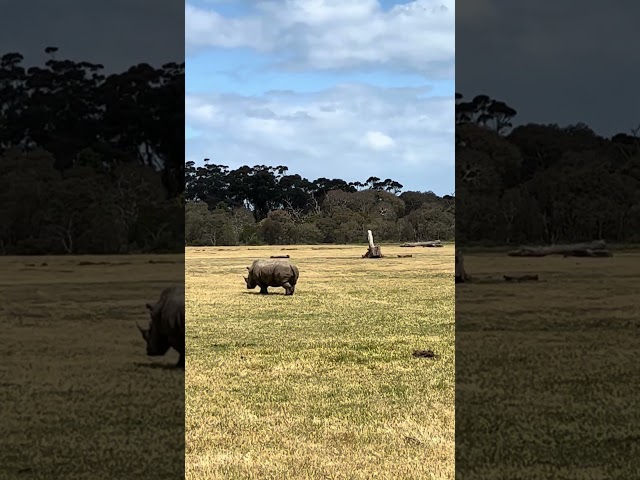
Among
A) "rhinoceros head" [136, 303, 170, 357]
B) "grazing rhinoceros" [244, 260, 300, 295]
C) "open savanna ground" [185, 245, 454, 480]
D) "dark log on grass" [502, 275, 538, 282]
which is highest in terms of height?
"dark log on grass" [502, 275, 538, 282]

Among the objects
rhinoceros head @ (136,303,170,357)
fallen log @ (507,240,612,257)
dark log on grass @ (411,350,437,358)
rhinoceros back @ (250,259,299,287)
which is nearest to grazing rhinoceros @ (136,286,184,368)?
rhinoceros head @ (136,303,170,357)

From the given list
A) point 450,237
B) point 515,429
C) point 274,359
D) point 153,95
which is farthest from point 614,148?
point 450,237

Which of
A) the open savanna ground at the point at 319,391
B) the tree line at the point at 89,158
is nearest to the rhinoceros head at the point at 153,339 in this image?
the tree line at the point at 89,158

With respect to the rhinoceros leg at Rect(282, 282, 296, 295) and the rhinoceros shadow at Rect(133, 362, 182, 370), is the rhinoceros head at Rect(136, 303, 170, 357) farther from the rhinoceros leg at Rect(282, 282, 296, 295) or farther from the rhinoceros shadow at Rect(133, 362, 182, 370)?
the rhinoceros leg at Rect(282, 282, 296, 295)

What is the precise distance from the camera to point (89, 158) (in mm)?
3656

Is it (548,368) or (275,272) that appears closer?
→ (548,368)

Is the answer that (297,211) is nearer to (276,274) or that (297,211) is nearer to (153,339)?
(276,274)

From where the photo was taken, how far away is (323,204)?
227 feet

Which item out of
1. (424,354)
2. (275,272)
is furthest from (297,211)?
(424,354)

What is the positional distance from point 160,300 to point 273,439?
102 inches

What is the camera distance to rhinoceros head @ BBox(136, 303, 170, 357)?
330 centimetres

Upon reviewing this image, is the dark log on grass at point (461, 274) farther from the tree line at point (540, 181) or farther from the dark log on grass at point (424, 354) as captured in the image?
the dark log on grass at point (424, 354)

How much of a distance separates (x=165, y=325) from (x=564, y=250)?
199 centimetres

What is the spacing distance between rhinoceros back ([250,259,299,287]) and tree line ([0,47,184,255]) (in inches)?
501
